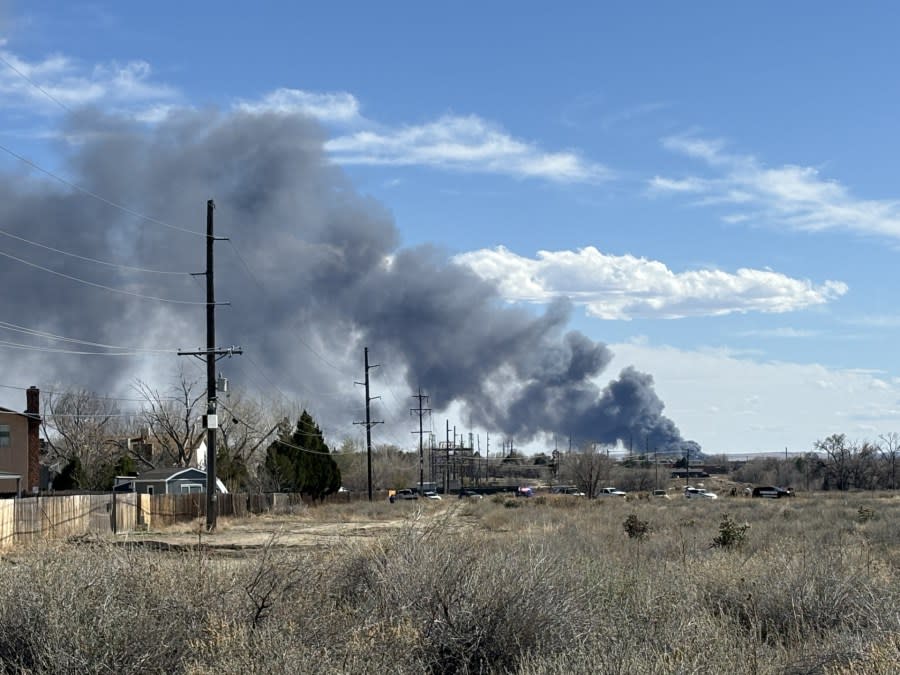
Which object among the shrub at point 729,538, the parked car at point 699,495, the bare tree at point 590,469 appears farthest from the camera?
the bare tree at point 590,469

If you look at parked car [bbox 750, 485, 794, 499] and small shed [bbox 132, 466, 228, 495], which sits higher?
small shed [bbox 132, 466, 228, 495]

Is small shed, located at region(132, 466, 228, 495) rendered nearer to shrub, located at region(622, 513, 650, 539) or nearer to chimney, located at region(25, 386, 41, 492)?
chimney, located at region(25, 386, 41, 492)

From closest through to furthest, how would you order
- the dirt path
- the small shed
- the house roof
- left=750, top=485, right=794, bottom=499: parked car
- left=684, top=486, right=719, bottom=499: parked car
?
the dirt path
the small shed
the house roof
left=750, top=485, right=794, bottom=499: parked car
left=684, top=486, right=719, bottom=499: parked car

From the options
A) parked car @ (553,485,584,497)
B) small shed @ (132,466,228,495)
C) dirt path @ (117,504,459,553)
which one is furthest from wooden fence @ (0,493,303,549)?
parked car @ (553,485,584,497)

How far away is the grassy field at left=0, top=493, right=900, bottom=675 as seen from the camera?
8625mm

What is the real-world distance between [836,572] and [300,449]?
70.0 meters

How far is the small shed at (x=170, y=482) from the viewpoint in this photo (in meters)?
64.5

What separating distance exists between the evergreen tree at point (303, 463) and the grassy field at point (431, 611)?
6583cm

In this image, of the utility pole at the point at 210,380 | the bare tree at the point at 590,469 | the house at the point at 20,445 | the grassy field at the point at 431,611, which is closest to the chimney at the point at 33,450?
the house at the point at 20,445

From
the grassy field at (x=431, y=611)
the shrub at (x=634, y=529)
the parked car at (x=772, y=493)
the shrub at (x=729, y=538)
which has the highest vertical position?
the grassy field at (x=431, y=611)

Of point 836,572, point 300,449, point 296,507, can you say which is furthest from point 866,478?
point 836,572

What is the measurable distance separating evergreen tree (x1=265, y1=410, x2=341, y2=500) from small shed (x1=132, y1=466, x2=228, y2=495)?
10.8 meters

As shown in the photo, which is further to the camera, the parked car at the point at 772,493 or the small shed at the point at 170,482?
the parked car at the point at 772,493

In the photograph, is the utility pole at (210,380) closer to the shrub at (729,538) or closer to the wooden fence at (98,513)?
the wooden fence at (98,513)
